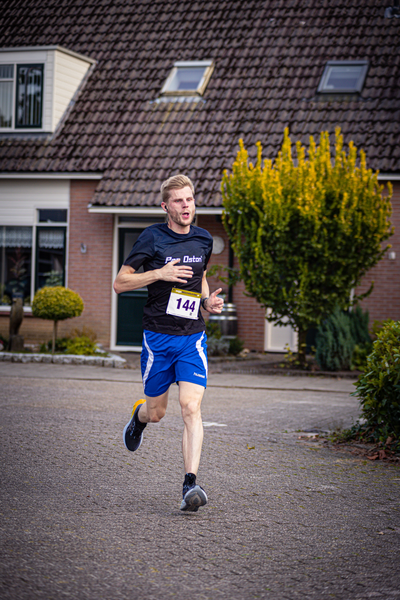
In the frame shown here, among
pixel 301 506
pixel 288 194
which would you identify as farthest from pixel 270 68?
pixel 301 506

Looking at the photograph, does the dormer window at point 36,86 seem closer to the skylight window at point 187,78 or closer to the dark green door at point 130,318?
the skylight window at point 187,78

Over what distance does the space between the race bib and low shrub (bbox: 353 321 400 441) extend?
245 centimetres

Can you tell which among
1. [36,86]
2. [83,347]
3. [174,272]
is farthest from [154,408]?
[36,86]

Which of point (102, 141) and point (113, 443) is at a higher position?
point (102, 141)

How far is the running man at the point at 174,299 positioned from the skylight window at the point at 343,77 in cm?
1286

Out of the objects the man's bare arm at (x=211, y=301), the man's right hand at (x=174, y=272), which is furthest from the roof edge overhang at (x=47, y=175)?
the man's right hand at (x=174, y=272)

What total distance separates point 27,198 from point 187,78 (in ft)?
15.5

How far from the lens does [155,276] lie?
17.6 ft

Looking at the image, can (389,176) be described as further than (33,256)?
No

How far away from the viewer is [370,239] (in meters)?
13.6

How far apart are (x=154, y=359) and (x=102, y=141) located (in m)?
13.2

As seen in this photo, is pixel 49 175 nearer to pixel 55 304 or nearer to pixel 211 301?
pixel 55 304

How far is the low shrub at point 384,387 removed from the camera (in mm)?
7195

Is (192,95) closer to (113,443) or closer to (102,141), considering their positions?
(102,141)
